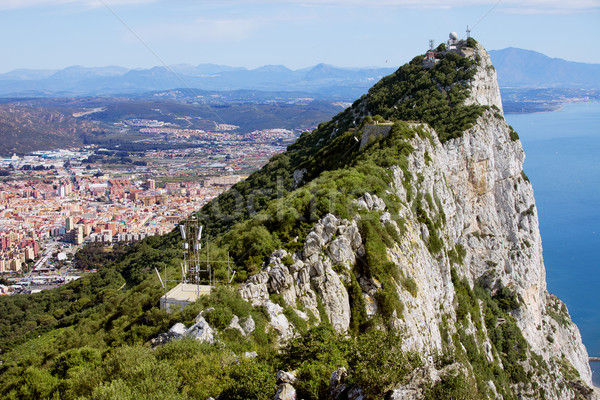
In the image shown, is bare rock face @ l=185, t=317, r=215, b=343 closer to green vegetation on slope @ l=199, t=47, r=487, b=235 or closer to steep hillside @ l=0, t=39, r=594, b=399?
steep hillside @ l=0, t=39, r=594, b=399

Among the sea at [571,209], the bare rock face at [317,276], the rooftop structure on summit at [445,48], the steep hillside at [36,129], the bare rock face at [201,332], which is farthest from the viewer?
the steep hillside at [36,129]

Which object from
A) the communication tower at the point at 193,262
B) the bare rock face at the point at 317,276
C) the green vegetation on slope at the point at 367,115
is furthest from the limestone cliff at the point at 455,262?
the communication tower at the point at 193,262

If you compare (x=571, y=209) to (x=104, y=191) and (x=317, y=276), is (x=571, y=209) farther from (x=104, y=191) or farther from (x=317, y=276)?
(x=317, y=276)

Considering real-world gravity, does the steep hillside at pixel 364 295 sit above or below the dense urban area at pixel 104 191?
above

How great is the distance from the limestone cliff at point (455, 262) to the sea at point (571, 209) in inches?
768

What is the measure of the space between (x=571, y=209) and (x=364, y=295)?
272ft

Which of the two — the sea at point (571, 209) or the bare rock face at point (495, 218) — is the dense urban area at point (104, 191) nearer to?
the bare rock face at point (495, 218)

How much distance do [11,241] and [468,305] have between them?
63363mm

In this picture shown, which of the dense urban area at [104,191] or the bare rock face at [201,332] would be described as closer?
the bare rock face at [201,332]

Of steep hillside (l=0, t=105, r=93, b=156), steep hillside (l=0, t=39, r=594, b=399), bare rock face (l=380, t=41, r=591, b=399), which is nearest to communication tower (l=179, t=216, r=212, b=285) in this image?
steep hillside (l=0, t=39, r=594, b=399)

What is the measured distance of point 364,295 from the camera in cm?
1508

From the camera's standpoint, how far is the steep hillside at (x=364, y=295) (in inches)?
378

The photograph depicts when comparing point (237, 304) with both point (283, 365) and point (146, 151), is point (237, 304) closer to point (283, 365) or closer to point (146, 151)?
point (283, 365)

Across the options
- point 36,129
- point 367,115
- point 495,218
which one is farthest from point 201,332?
point 36,129
